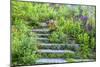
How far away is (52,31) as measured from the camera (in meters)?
2.57

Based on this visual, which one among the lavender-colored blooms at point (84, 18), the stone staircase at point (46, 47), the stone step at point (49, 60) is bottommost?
the stone step at point (49, 60)

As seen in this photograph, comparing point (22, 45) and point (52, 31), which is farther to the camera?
point (52, 31)

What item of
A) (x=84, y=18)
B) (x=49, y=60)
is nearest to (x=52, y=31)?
(x=49, y=60)

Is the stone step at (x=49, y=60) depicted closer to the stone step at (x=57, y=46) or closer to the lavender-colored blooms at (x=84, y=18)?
the stone step at (x=57, y=46)

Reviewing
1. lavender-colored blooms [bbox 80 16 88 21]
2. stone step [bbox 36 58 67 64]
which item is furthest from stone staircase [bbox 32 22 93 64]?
lavender-colored blooms [bbox 80 16 88 21]

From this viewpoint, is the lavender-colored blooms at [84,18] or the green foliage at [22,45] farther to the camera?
the lavender-colored blooms at [84,18]

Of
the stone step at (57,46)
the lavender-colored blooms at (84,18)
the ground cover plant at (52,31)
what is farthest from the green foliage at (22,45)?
the lavender-colored blooms at (84,18)

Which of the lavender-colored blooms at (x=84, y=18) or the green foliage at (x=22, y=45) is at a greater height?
the lavender-colored blooms at (x=84, y=18)

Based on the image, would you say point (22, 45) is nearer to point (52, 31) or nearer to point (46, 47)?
point (46, 47)

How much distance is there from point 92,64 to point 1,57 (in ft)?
3.91

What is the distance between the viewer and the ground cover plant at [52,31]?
2.43 metres

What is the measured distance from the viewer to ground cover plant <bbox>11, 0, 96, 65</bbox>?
243cm

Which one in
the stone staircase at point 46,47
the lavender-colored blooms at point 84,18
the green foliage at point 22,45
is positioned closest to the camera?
the green foliage at point 22,45

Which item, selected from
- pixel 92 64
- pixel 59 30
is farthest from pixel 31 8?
pixel 92 64
